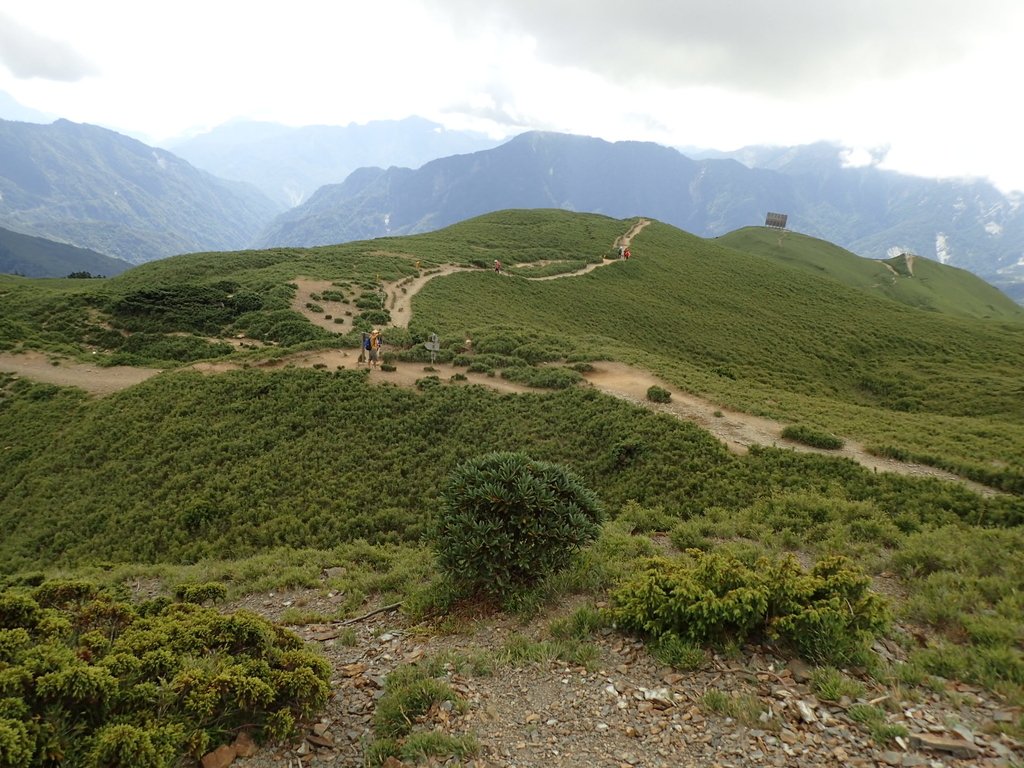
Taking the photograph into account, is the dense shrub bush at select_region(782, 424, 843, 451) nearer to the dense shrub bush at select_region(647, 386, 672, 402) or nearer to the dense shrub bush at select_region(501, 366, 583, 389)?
the dense shrub bush at select_region(647, 386, 672, 402)

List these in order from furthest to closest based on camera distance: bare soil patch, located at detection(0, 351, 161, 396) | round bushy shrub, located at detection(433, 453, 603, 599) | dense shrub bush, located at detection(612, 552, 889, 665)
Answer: bare soil patch, located at detection(0, 351, 161, 396) < round bushy shrub, located at detection(433, 453, 603, 599) < dense shrub bush, located at detection(612, 552, 889, 665)

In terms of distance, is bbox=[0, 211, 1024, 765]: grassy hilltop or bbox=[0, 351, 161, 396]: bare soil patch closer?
bbox=[0, 211, 1024, 765]: grassy hilltop

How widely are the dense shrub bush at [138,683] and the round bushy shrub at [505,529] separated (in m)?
3.09

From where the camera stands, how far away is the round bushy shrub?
9352 mm

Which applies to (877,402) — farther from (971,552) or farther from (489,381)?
(971,552)

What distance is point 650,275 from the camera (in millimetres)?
62656

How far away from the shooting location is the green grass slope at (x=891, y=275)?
98.3m

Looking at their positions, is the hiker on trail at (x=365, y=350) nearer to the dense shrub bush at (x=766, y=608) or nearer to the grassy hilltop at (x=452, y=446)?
the grassy hilltop at (x=452, y=446)

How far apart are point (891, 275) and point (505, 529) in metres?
134

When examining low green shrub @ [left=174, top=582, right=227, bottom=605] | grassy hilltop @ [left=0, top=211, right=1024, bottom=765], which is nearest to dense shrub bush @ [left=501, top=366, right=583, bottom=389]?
grassy hilltop @ [left=0, top=211, right=1024, bottom=765]

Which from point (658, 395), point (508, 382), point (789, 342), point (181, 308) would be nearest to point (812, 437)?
point (658, 395)

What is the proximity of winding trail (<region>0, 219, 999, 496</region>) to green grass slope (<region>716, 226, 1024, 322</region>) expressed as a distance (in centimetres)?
8792

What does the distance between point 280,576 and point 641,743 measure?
10.7 meters

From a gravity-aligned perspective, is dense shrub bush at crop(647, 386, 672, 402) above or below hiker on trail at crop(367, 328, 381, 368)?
below
